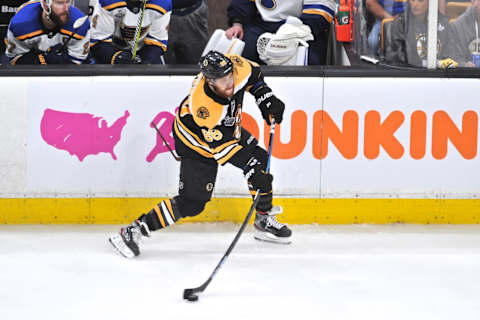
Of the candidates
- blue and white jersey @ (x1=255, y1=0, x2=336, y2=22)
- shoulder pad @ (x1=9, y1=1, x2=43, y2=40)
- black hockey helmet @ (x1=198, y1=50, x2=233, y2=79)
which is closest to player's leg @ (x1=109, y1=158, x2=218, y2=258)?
black hockey helmet @ (x1=198, y1=50, x2=233, y2=79)

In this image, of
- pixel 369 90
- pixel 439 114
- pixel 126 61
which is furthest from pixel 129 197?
pixel 439 114

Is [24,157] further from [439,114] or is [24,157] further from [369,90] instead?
[439,114]

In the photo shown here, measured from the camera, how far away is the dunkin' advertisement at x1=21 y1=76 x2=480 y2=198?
4.26m

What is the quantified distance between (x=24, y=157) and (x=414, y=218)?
80.9 inches

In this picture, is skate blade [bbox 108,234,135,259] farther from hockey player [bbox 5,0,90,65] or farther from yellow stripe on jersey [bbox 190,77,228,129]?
hockey player [bbox 5,0,90,65]

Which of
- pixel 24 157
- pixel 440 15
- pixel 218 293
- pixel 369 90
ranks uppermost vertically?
pixel 440 15

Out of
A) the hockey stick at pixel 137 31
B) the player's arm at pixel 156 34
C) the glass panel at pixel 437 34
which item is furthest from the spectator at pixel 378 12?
the hockey stick at pixel 137 31

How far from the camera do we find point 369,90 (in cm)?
428

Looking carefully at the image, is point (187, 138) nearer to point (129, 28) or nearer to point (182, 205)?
point (182, 205)

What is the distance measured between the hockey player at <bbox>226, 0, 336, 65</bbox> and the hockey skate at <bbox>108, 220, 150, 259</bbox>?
167 cm

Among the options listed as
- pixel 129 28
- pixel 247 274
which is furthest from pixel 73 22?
pixel 247 274

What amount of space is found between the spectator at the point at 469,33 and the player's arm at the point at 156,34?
1.69 meters

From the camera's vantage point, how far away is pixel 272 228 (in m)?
4.08

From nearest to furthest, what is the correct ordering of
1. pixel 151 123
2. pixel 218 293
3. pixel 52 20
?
pixel 218 293 → pixel 151 123 → pixel 52 20
